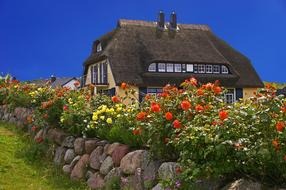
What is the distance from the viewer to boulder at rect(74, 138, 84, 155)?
775cm

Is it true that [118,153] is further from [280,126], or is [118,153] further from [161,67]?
[161,67]

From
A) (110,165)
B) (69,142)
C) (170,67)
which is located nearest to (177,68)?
(170,67)

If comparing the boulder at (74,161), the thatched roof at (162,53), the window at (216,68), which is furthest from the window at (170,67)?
the boulder at (74,161)

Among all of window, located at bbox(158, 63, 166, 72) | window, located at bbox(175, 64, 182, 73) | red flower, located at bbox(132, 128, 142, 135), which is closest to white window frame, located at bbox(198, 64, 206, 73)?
window, located at bbox(175, 64, 182, 73)

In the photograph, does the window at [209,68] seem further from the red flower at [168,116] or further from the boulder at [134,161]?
the red flower at [168,116]

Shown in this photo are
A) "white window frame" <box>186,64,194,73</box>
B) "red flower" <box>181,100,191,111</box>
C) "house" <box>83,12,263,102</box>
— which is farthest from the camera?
"white window frame" <box>186,64,194,73</box>

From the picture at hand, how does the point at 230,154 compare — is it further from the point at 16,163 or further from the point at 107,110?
the point at 16,163

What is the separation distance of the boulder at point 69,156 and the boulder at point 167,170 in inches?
118

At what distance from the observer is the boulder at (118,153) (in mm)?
6390

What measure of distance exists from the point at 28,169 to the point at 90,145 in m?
1.60

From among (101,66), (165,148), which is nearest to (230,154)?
(165,148)

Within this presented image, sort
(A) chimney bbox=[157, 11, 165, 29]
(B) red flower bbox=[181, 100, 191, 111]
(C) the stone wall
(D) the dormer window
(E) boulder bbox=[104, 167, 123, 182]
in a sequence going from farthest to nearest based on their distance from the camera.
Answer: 1. (A) chimney bbox=[157, 11, 165, 29]
2. (D) the dormer window
3. (E) boulder bbox=[104, 167, 123, 182]
4. (B) red flower bbox=[181, 100, 191, 111]
5. (C) the stone wall

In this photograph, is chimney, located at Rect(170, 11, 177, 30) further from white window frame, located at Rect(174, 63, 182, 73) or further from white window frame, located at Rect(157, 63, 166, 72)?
white window frame, located at Rect(157, 63, 166, 72)

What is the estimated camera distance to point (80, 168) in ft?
24.4
